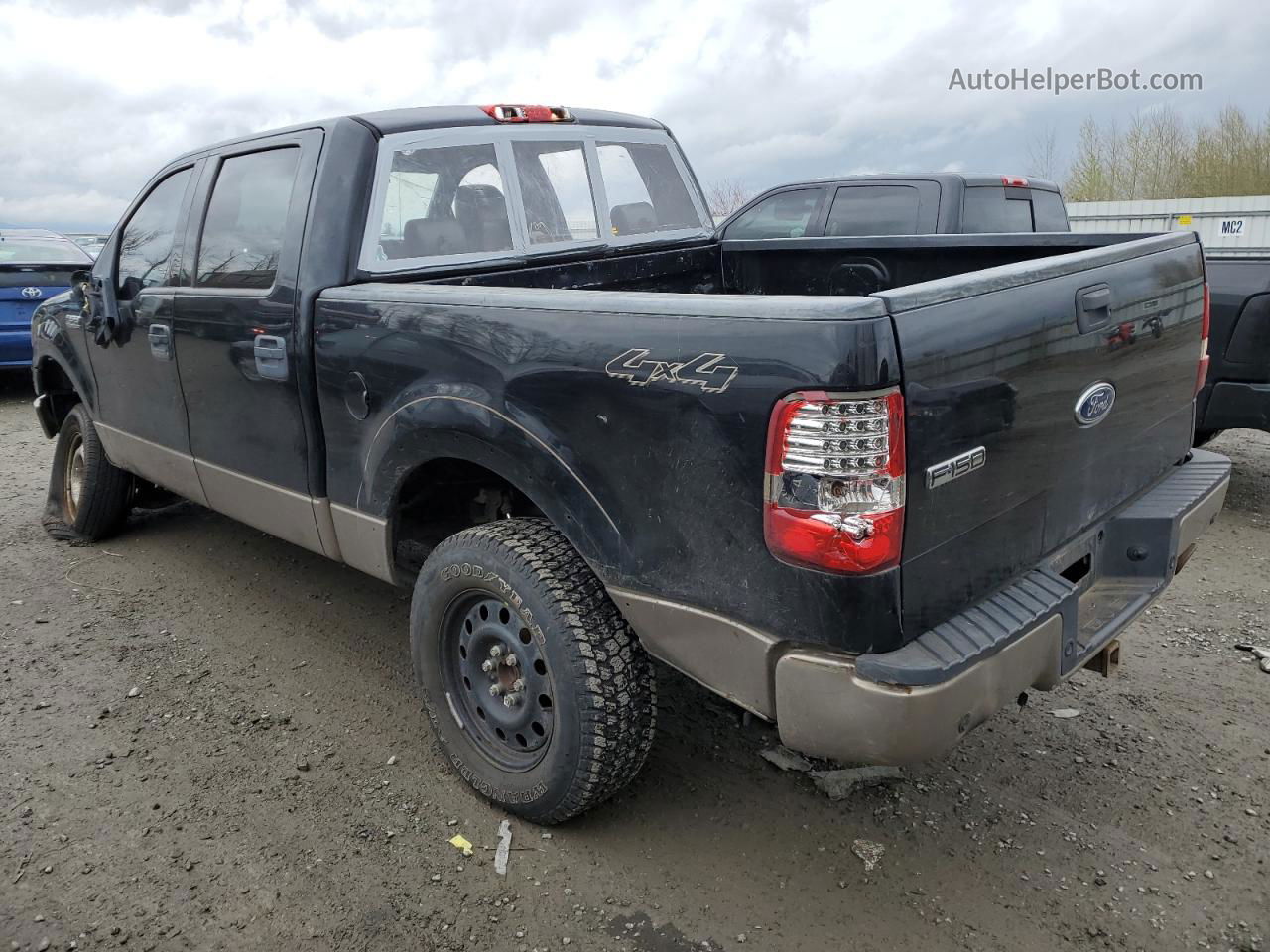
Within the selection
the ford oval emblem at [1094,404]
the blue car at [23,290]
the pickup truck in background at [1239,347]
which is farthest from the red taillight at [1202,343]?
the blue car at [23,290]

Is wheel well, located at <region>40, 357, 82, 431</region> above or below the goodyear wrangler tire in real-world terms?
above

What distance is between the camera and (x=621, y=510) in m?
2.34

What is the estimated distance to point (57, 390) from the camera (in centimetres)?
552

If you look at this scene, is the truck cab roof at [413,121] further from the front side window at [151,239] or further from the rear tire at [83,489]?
the rear tire at [83,489]

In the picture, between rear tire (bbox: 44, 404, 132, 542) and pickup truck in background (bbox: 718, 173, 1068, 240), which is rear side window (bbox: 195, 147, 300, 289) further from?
pickup truck in background (bbox: 718, 173, 1068, 240)

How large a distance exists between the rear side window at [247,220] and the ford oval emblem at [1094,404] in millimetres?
2579

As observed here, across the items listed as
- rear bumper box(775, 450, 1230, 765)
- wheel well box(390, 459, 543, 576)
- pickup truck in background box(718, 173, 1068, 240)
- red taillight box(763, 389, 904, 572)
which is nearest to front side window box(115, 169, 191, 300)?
wheel well box(390, 459, 543, 576)

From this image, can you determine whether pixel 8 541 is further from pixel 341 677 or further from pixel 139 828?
pixel 139 828

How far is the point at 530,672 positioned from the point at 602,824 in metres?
0.55

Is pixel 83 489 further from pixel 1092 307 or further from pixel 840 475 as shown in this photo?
pixel 1092 307

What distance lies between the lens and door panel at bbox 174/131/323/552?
3312 mm

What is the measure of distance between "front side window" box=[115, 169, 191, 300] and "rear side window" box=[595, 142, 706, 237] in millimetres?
1783

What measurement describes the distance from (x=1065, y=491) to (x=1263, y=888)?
1.17 meters

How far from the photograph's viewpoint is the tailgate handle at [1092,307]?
235 centimetres
